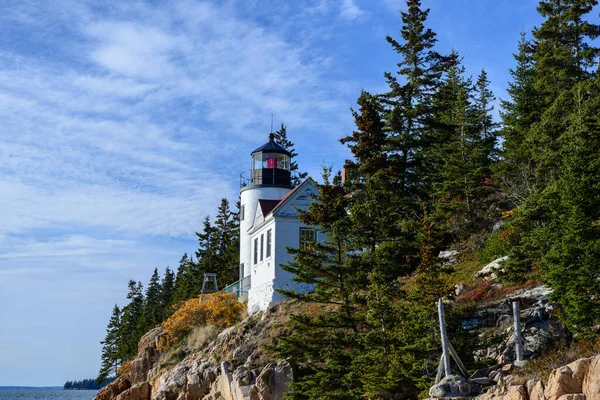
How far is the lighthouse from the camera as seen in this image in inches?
1329

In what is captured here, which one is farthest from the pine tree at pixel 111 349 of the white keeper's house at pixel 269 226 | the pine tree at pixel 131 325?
the white keeper's house at pixel 269 226

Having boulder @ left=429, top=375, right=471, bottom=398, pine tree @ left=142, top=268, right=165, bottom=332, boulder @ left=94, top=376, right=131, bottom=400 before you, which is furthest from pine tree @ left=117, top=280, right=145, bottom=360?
boulder @ left=429, top=375, right=471, bottom=398

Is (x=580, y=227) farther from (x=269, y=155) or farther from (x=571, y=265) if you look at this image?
(x=269, y=155)

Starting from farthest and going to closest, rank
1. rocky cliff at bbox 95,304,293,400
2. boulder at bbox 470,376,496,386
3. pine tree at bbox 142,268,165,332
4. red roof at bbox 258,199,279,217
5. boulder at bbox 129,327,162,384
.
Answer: pine tree at bbox 142,268,165,332
boulder at bbox 129,327,162,384
red roof at bbox 258,199,279,217
rocky cliff at bbox 95,304,293,400
boulder at bbox 470,376,496,386

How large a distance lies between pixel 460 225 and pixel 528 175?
13.5 ft

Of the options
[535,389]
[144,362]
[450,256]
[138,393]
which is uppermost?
[450,256]

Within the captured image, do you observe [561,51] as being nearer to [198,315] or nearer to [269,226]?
[269,226]

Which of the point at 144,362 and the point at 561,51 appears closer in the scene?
the point at 561,51

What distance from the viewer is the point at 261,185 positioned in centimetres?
3959

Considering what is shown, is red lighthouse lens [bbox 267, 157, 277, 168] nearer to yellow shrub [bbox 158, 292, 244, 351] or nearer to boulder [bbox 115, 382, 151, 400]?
yellow shrub [bbox 158, 292, 244, 351]

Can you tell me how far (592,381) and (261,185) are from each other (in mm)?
27949

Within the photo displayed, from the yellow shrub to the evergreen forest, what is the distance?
865 cm

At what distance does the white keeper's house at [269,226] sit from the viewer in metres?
33.7

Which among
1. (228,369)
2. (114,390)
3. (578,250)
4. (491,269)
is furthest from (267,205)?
(578,250)
